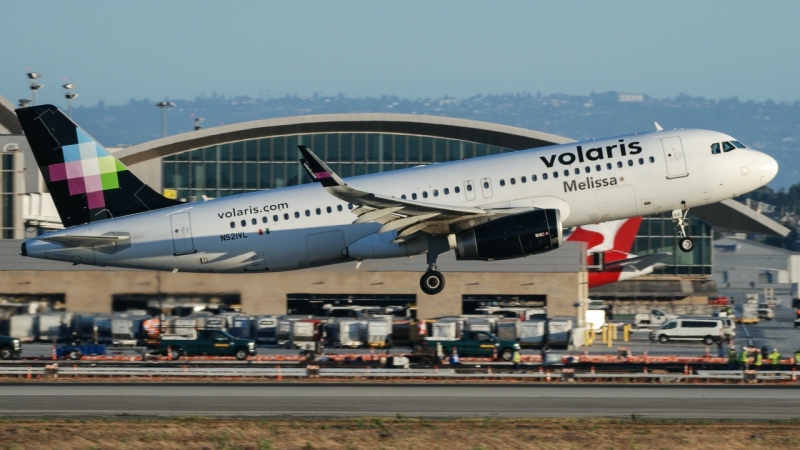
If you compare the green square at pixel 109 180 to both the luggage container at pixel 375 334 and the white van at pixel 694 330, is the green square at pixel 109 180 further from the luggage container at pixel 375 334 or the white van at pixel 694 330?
the white van at pixel 694 330

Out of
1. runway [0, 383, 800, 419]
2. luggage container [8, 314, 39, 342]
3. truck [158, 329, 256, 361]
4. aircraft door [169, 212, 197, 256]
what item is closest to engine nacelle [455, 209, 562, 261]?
runway [0, 383, 800, 419]

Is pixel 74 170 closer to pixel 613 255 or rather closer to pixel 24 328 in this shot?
pixel 24 328

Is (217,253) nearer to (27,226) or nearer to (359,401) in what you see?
(359,401)

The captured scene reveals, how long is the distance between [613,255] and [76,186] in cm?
5065

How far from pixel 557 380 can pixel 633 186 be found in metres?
10.0

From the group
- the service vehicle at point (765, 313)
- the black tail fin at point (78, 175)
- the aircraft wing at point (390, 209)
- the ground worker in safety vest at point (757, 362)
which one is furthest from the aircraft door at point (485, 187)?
the service vehicle at point (765, 313)

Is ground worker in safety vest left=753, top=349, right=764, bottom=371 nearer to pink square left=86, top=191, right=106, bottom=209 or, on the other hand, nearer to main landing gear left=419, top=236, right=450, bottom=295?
main landing gear left=419, top=236, right=450, bottom=295

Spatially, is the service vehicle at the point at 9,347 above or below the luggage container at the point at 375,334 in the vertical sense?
below

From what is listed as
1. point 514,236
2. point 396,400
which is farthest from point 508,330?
point 514,236

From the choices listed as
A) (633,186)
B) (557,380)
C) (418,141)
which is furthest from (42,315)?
(418,141)

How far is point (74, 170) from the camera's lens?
42.4 m

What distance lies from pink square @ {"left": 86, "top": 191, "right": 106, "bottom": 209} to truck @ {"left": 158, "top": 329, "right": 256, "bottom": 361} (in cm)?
1447

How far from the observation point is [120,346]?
5772cm

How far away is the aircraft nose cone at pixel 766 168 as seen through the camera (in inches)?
1580
